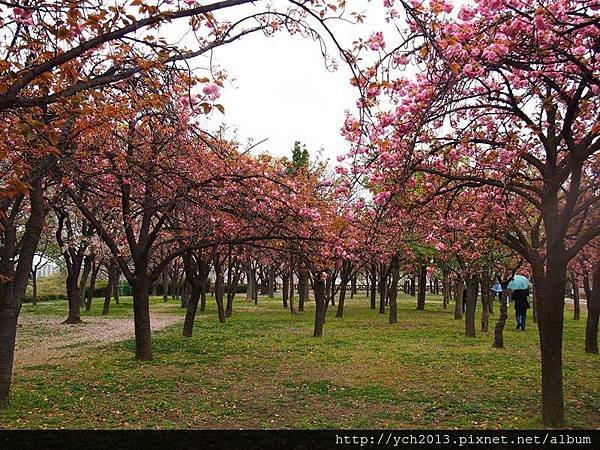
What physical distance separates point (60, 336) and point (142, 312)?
7.34m

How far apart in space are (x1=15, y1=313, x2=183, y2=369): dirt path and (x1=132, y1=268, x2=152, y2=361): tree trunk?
6.20ft

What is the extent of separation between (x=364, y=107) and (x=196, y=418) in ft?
15.8

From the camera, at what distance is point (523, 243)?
29.9ft

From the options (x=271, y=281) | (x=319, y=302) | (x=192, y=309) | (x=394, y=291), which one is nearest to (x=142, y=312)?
(x=192, y=309)

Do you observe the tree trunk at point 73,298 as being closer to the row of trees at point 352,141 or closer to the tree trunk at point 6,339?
the row of trees at point 352,141

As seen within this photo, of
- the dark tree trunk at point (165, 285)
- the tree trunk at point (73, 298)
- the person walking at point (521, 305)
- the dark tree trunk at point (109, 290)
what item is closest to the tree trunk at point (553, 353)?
the person walking at point (521, 305)

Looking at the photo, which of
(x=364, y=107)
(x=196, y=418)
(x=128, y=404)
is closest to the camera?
(x=364, y=107)

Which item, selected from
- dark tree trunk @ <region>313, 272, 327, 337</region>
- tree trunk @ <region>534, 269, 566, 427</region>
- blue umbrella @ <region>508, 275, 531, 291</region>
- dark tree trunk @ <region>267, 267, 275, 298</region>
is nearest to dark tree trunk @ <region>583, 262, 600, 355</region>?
blue umbrella @ <region>508, 275, 531, 291</region>

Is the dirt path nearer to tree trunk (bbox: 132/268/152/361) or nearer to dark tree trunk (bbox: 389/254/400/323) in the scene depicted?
tree trunk (bbox: 132/268/152/361)

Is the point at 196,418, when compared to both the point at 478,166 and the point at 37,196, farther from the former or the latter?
the point at 478,166

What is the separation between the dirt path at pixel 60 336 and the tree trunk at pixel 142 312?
6.20ft

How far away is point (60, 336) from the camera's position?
55.7ft

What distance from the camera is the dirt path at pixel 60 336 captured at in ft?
41.7

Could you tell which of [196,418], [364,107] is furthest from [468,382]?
[364,107]
